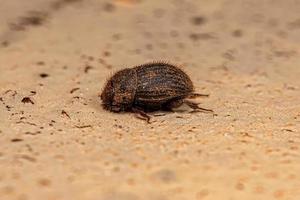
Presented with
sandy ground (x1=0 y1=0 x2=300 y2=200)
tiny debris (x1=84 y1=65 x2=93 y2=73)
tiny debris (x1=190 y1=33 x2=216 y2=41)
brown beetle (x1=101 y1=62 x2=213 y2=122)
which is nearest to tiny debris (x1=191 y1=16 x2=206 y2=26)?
sandy ground (x1=0 y1=0 x2=300 y2=200)

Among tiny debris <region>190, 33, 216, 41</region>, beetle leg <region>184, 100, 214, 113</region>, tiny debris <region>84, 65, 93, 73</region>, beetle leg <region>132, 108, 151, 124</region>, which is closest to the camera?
beetle leg <region>132, 108, 151, 124</region>

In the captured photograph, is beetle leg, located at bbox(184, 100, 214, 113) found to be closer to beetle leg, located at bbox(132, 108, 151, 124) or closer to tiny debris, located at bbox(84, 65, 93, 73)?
beetle leg, located at bbox(132, 108, 151, 124)

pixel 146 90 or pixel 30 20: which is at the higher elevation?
pixel 30 20

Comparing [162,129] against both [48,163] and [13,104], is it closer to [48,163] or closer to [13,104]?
[48,163]

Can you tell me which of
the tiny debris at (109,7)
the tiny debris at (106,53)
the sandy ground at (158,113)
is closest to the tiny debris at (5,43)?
the sandy ground at (158,113)

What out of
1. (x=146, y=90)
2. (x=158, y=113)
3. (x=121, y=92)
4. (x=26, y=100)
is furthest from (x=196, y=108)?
(x=26, y=100)

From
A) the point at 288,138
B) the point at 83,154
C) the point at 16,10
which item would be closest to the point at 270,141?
the point at 288,138

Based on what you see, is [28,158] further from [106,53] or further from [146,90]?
[106,53]
